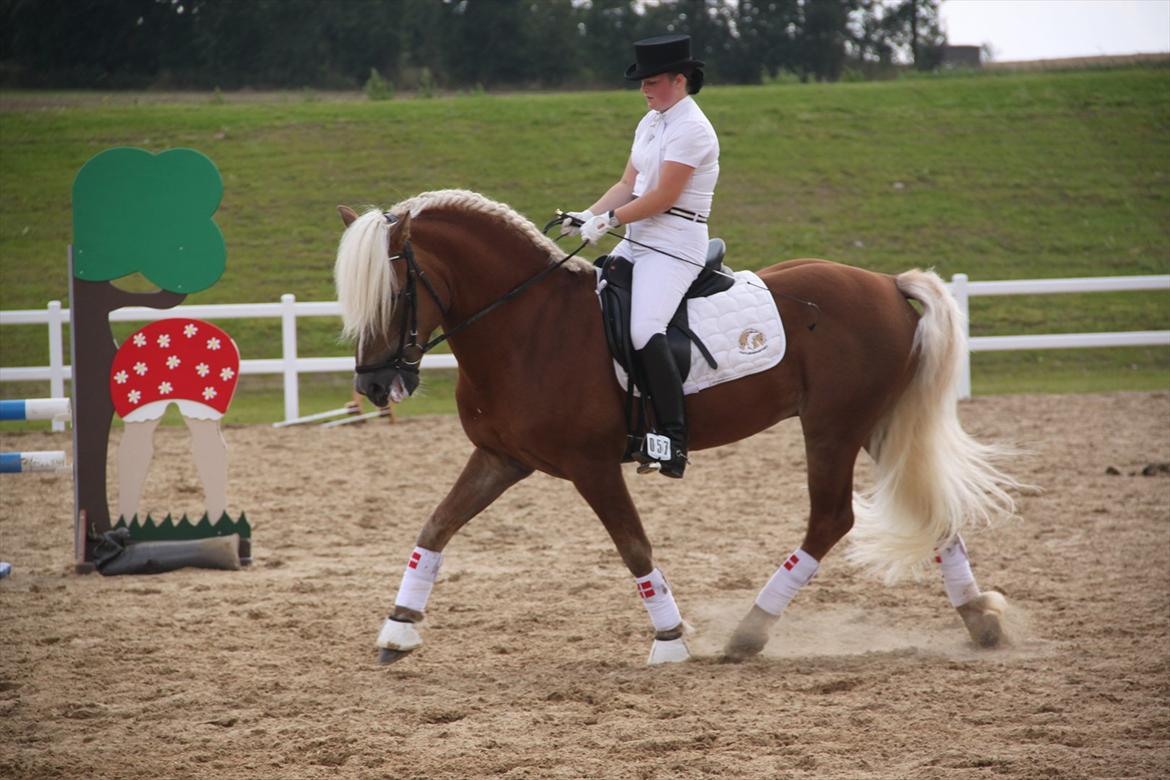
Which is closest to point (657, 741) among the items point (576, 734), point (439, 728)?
point (576, 734)

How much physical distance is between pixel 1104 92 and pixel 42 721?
2582 centimetres

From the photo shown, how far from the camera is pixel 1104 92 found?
81.5 feet

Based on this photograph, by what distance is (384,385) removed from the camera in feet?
15.7

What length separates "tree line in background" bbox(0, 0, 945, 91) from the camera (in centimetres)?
2245

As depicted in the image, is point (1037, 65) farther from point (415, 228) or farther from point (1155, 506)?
point (415, 228)

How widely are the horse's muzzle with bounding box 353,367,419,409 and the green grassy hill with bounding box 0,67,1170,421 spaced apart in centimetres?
1088

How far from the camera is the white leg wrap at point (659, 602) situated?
5145mm

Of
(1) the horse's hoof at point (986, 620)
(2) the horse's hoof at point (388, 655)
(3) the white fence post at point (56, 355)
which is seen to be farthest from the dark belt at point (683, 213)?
(3) the white fence post at point (56, 355)

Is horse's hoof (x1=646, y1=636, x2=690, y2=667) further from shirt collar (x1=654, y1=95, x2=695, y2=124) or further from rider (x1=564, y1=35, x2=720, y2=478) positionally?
shirt collar (x1=654, y1=95, x2=695, y2=124)

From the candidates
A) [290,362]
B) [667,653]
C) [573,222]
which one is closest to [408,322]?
[573,222]

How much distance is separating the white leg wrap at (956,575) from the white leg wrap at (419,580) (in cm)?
246

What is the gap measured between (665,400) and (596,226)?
2.76 feet

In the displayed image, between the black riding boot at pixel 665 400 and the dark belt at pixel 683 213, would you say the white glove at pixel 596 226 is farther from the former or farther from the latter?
the black riding boot at pixel 665 400

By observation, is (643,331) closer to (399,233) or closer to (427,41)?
(399,233)
